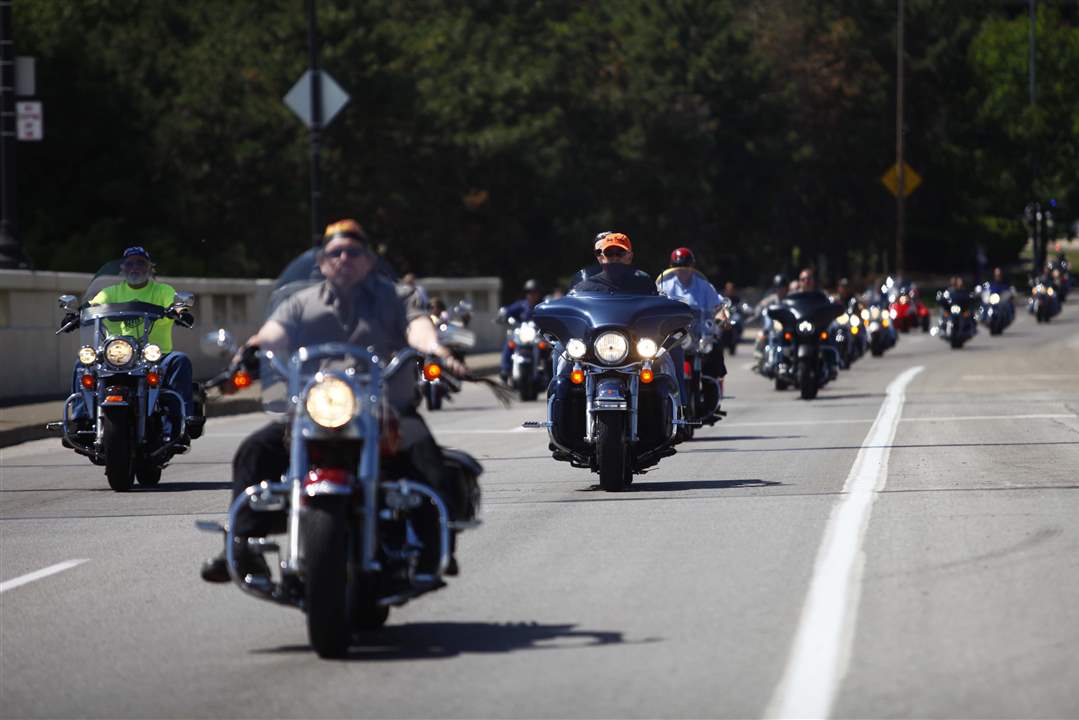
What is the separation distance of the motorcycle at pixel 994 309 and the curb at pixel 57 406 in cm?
3064

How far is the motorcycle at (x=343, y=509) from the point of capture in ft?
26.6

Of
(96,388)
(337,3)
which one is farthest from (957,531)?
(337,3)

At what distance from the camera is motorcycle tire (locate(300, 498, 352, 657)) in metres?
8.00

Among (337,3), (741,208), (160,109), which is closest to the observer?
(160,109)

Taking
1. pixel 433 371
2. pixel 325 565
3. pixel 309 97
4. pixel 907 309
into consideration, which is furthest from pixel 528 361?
pixel 907 309

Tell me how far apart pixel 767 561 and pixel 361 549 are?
10.3ft

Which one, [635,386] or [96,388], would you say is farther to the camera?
[96,388]

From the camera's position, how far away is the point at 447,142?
62.1m

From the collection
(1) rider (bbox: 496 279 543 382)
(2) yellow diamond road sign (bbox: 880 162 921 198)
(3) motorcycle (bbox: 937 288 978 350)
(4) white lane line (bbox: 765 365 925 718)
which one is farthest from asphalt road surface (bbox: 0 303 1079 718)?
(2) yellow diamond road sign (bbox: 880 162 921 198)

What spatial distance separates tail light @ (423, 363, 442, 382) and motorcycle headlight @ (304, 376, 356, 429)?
2.45 feet

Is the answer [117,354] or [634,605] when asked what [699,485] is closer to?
[117,354]

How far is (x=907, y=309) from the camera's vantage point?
59.4 m

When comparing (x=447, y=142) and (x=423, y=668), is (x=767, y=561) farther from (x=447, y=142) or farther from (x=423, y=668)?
(x=447, y=142)

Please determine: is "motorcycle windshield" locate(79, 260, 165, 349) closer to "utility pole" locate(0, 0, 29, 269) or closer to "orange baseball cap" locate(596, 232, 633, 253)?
"orange baseball cap" locate(596, 232, 633, 253)
